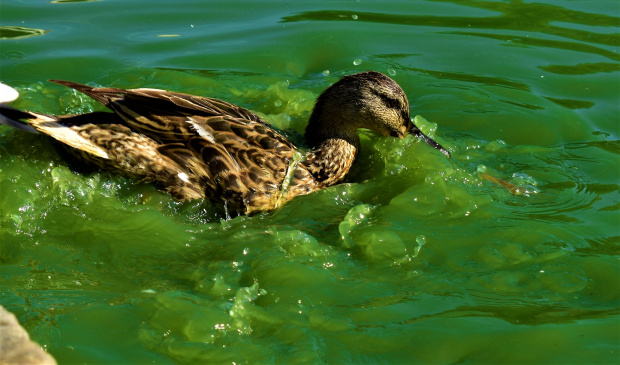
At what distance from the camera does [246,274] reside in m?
5.12

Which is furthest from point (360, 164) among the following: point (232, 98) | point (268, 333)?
point (268, 333)

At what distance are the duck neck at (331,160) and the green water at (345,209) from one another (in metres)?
0.22

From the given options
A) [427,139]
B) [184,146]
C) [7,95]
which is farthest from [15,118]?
[427,139]

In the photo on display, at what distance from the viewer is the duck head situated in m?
6.89

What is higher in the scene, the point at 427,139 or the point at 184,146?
the point at 184,146

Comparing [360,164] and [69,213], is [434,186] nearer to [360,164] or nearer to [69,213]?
[360,164]

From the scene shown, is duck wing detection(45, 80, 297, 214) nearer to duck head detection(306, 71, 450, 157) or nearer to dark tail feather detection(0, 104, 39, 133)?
dark tail feather detection(0, 104, 39, 133)

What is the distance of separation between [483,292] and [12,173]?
144 inches

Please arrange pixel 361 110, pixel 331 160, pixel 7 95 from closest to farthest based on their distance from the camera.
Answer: pixel 7 95 < pixel 331 160 < pixel 361 110

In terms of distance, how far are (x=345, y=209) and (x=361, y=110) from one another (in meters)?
1.08

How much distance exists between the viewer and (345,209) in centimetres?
630

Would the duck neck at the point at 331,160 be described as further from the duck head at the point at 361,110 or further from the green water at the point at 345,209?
the green water at the point at 345,209

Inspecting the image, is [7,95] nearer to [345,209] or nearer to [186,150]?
[186,150]

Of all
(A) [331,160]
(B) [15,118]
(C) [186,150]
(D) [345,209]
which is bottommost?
(D) [345,209]
